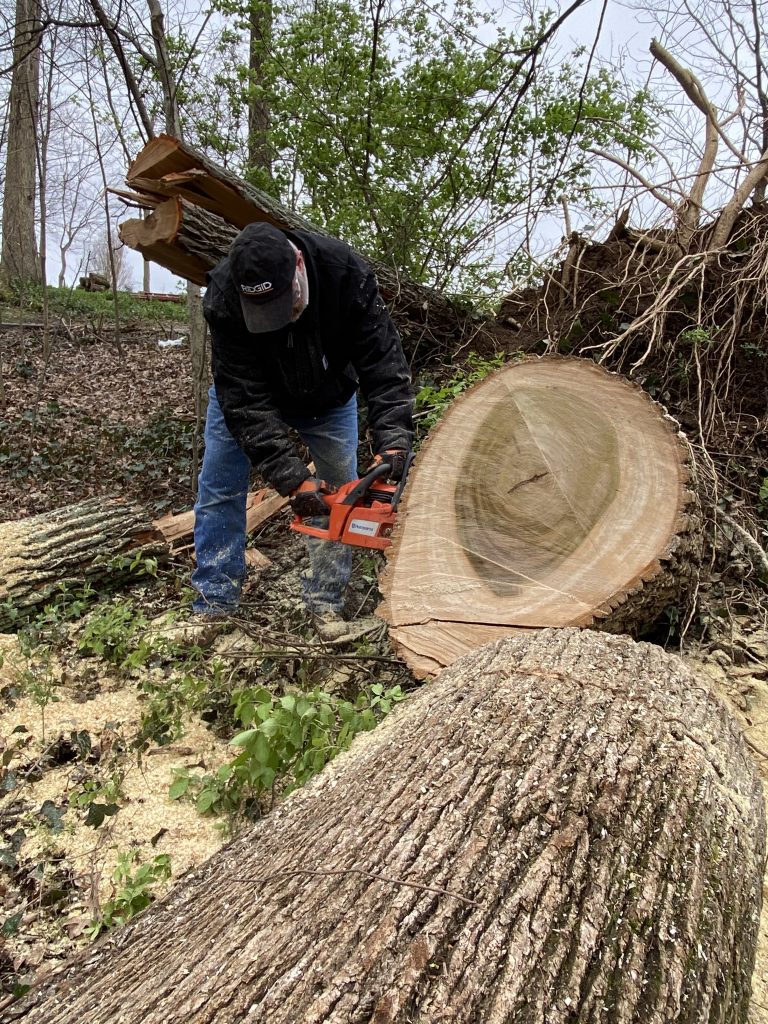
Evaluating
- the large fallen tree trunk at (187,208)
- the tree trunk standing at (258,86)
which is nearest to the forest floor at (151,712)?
the large fallen tree trunk at (187,208)

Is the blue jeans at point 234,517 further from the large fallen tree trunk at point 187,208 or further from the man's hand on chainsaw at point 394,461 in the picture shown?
the large fallen tree trunk at point 187,208

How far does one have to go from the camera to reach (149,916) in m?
1.36

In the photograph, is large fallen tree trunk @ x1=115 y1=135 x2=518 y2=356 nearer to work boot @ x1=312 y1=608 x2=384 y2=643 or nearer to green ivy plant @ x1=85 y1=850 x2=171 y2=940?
work boot @ x1=312 y1=608 x2=384 y2=643

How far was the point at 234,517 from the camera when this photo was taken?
11.8 ft

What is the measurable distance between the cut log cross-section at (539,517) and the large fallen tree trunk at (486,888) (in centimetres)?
56

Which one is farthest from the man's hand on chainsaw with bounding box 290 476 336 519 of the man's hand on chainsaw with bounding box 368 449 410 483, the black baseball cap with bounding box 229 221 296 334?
the black baseball cap with bounding box 229 221 296 334

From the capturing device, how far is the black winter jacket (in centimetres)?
298

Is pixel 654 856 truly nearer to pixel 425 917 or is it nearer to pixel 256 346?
pixel 425 917

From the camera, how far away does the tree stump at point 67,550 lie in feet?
11.6

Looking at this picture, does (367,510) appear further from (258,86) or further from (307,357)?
(258,86)

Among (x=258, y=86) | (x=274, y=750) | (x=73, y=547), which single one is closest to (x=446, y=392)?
(x=73, y=547)

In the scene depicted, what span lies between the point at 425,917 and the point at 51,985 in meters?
0.89

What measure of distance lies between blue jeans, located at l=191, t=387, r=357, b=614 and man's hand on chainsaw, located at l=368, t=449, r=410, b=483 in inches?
31.0

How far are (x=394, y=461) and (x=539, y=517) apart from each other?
67cm
